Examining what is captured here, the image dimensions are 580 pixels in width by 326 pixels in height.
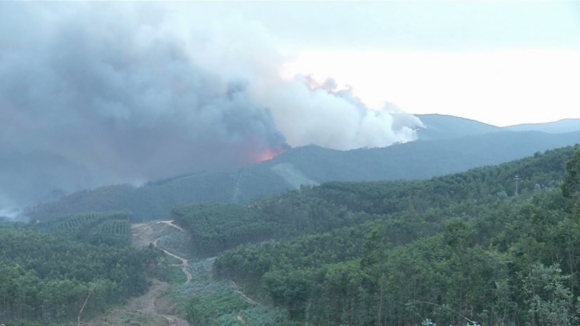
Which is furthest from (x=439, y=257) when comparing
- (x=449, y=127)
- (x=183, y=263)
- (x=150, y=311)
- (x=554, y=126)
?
(x=554, y=126)

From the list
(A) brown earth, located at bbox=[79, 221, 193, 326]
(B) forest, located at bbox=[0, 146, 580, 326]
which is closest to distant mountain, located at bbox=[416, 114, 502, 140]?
(B) forest, located at bbox=[0, 146, 580, 326]

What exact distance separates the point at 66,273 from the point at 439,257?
23.3 m

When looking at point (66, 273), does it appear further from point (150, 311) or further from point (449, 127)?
point (449, 127)

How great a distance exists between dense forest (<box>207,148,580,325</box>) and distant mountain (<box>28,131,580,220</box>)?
81.8 ft

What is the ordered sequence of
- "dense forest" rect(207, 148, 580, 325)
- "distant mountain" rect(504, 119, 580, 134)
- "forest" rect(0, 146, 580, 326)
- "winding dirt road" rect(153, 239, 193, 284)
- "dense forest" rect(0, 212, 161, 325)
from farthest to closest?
"distant mountain" rect(504, 119, 580, 134), "winding dirt road" rect(153, 239, 193, 284), "dense forest" rect(0, 212, 161, 325), "forest" rect(0, 146, 580, 326), "dense forest" rect(207, 148, 580, 325)

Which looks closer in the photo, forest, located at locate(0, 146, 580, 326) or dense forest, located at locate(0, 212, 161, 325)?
forest, located at locate(0, 146, 580, 326)

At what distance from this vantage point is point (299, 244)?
124ft

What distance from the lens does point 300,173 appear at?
80812 mm

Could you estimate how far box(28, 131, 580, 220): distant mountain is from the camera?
74.5m

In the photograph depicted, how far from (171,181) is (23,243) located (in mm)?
39818

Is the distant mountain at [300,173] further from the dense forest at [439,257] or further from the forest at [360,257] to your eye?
the dense forest at [439,257]

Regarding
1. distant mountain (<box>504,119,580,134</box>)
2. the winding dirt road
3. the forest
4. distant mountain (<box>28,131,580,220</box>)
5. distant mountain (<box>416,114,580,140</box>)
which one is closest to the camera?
the forest

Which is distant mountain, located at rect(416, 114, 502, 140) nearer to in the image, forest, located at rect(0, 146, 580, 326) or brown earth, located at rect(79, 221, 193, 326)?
forest, located at rect(0, 146, 580, 326)

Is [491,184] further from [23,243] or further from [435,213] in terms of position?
[23,243]
